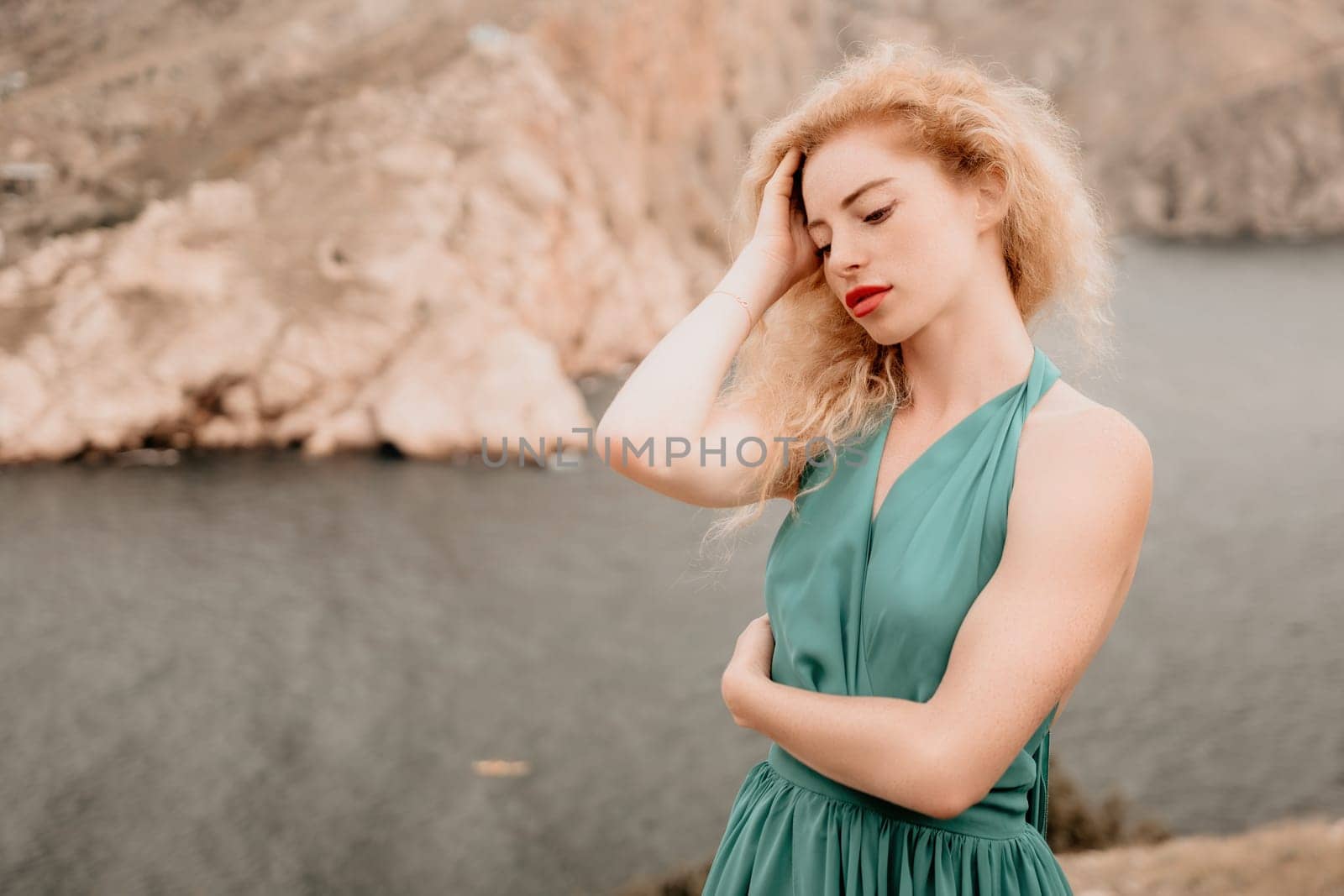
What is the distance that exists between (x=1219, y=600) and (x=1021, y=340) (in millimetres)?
15299

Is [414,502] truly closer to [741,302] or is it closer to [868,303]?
[741,302]

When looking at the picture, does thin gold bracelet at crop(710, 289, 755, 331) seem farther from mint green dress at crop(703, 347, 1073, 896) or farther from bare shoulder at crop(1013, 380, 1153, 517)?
bare shoulder at crop(1013, 380, 1153, 517)

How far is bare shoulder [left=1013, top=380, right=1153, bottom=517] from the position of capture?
127 cm

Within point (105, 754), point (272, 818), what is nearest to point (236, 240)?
point (105, 754)

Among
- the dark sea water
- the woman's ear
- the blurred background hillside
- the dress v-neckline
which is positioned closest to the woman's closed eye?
the woman's ear

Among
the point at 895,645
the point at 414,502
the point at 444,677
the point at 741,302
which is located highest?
the point at 741,302

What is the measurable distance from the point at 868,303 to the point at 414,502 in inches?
569

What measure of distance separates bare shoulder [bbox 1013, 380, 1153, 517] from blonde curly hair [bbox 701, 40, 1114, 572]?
0.96 feet

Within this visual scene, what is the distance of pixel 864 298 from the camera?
1473 mm

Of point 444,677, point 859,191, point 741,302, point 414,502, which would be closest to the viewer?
point 859,191

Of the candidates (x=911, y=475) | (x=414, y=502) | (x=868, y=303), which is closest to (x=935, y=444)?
(x=911, y=475)

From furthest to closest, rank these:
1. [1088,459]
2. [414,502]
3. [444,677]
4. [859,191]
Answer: [414,502] < [444,677] < [859,191] < [1088,459]

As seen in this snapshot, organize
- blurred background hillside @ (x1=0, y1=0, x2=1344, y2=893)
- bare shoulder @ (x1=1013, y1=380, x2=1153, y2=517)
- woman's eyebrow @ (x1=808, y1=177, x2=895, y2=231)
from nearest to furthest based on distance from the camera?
1. bare shoulder @ (x1=1013, y1=380, x2=1153, y2=517)
2. woman's eyebrow @ (x1=808, y1=177, x2=895, y2=231)
3. blurred background hillside @ (x1=0, y1=0, x2=1344, y2=893)

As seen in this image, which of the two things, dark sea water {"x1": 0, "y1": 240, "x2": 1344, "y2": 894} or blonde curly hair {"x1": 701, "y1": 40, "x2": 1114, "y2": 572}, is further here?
dark sea water {"x1": 0, "y1": 240, "x2": 1344, "y2": 894}
